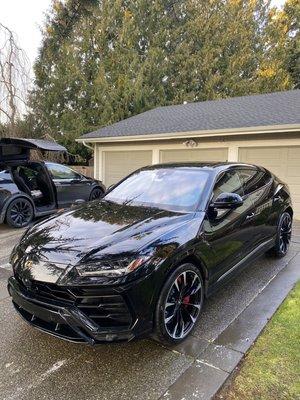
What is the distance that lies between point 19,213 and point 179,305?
5194 millimetres

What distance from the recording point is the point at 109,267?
2.32 meters

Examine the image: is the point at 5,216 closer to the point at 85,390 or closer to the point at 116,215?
the point at 116,215

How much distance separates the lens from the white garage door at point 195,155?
9.81 meters

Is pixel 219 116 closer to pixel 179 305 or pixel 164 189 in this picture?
pixel 164 189

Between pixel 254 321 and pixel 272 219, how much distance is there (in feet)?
5.67

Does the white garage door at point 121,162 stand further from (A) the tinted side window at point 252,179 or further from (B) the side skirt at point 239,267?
(B) the side skirt at point 239,267

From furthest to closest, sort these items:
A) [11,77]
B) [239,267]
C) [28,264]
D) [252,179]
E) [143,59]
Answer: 1. [143,59]
2. [11,77]
3. [252,179]
4. [239,267]
5. [28,264]

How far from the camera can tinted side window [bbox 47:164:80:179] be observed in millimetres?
8086

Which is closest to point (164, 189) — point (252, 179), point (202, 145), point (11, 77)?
point (252, 179)

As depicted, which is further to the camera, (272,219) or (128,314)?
(272,219)

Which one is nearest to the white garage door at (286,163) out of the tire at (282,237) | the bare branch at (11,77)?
the tire at (282,237)

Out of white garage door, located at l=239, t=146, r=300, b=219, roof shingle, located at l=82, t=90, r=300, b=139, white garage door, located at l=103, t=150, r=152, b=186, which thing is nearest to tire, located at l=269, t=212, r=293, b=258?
white garage door, located at l=239, t=146, r=300, b=219

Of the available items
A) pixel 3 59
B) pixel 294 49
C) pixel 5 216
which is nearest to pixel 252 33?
pixel 294 49

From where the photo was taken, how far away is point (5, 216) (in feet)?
21.9
